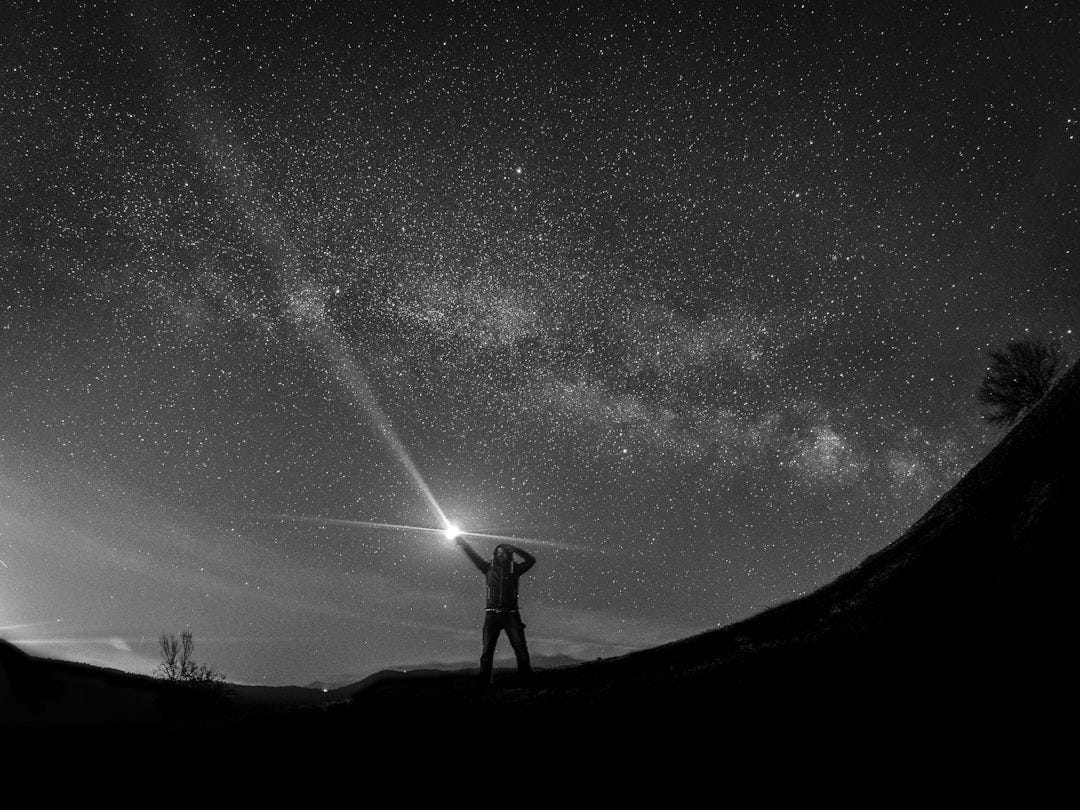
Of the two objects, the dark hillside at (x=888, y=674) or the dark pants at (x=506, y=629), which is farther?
the dark pants at (x=506, y=629)

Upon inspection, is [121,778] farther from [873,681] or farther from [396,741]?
Answer: [873,681]

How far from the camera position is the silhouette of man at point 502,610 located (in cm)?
863

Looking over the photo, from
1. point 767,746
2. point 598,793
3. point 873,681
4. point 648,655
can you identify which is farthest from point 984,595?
point 648,655

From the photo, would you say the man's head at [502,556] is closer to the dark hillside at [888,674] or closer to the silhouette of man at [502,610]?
the silhouette of man at [502,610]

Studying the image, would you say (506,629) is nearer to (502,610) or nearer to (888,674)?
(502,610)

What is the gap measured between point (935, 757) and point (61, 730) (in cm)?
1761

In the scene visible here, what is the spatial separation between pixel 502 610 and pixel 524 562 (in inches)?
→ 32.6

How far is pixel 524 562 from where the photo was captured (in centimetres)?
895

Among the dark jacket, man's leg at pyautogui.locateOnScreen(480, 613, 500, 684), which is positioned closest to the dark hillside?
man's leg at pyautogui.locateOnScreen(480, 613, 500, 684)

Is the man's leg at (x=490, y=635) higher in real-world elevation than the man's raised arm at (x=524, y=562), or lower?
lower

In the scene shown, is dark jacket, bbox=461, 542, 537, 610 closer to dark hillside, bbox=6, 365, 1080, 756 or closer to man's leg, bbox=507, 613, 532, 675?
man's leg, bbox=507, 613, 532, 675

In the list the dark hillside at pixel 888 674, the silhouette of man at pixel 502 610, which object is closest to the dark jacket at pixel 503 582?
the silhouette of man at pixel 502 610

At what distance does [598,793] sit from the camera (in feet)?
13.1

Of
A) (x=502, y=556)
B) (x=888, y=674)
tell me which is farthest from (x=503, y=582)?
(x=888, y=674)
